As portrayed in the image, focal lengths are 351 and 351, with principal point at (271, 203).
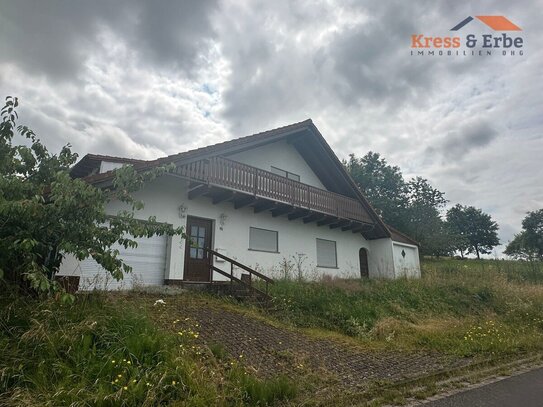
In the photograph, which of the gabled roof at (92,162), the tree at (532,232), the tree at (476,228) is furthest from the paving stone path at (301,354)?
the tree at (476,228)

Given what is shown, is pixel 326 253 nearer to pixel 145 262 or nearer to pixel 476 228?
pixel 145 262

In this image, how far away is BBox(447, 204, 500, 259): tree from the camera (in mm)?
53281

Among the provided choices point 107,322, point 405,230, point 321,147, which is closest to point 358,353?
point 107,322

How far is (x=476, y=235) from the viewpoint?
177ft

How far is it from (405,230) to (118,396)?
29.8 m

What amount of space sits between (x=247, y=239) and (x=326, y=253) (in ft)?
15.2

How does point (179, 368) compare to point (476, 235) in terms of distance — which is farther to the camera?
point (476, 235)

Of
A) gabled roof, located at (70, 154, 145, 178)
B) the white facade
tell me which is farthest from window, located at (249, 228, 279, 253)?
gabled roof, located at (70, 154, 145, 178)

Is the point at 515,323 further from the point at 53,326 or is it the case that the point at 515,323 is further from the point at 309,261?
the point at 53,326

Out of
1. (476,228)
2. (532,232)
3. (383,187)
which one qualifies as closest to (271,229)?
(383,187)

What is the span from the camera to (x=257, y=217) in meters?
13.6

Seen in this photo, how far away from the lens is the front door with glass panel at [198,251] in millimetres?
11195

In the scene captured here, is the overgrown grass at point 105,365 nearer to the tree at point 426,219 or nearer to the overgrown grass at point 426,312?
the overgrown grass at point 426,312

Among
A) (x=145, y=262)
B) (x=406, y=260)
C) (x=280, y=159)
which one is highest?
(x=280, y=159)
